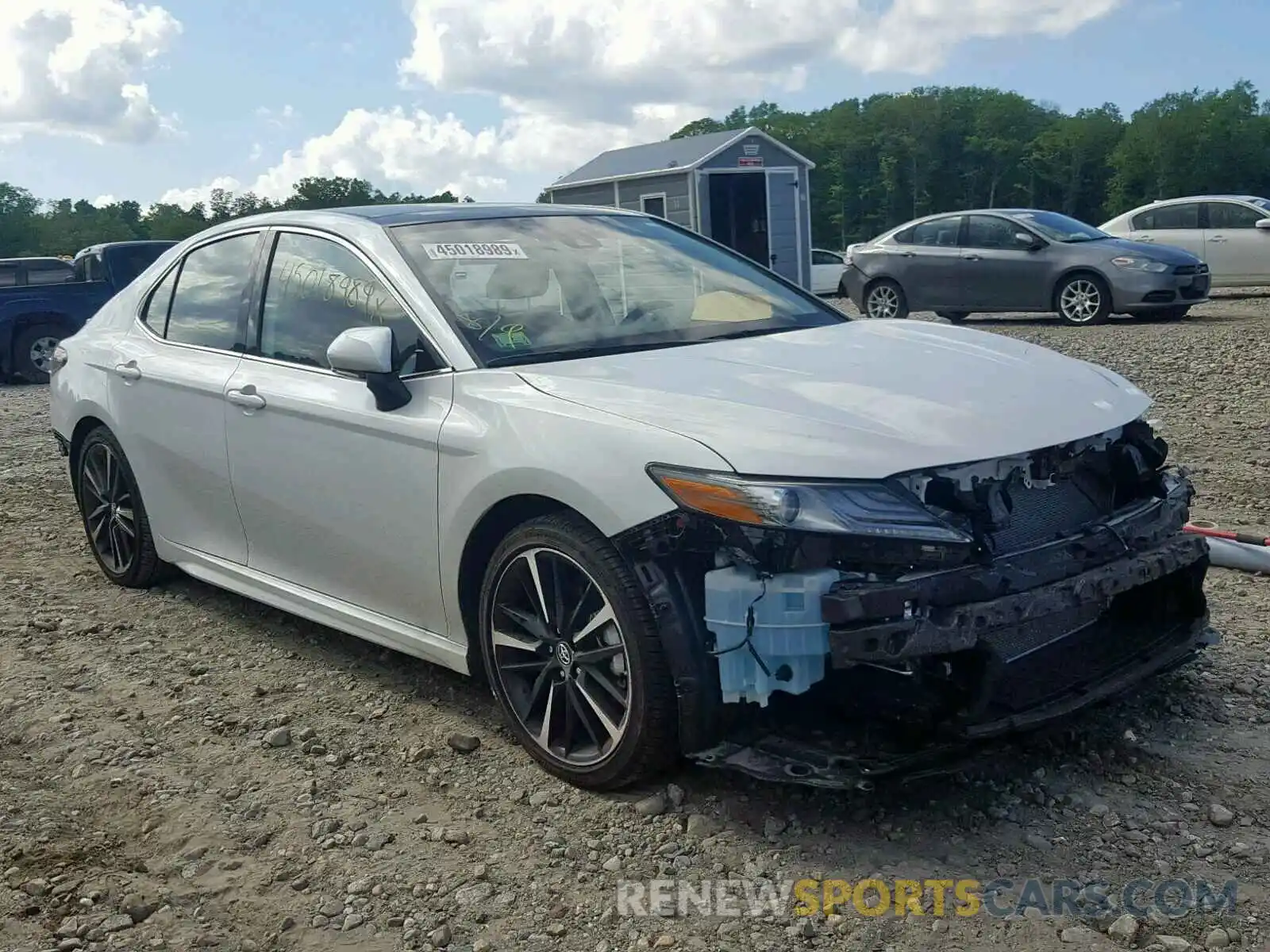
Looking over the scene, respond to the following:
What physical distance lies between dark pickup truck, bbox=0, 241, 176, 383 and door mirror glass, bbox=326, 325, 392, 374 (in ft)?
43.1

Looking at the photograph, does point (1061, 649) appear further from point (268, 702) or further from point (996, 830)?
point (268, 702)

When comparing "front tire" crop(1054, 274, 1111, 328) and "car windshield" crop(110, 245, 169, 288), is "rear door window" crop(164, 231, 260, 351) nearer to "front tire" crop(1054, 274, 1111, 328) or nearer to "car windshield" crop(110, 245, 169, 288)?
"car windshield" crop(110, 245, 169, 288)

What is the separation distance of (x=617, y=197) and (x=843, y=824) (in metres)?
25.5

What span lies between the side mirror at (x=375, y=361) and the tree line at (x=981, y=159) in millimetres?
67871

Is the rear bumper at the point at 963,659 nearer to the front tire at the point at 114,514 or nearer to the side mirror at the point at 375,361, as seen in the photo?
the side mirror at the point at 375,361

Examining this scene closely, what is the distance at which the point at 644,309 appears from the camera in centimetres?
417

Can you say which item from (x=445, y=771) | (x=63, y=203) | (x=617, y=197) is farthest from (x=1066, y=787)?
(x=63, y=203)

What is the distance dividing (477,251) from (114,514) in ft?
8.18

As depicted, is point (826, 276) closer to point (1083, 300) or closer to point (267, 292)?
point (1083, 300)

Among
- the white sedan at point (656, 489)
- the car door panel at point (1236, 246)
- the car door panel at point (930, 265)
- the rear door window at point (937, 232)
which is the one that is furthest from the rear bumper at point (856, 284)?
the white sedan at point (656, 489)

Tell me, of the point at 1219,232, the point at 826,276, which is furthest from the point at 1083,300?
the point at 826,276

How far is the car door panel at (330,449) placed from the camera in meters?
3.82

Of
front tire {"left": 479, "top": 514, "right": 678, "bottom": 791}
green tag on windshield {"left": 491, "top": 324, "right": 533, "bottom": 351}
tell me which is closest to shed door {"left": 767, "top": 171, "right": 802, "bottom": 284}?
green tag on windshield {"left": 491, "top": 324, "right": 533, "bottom": 351}

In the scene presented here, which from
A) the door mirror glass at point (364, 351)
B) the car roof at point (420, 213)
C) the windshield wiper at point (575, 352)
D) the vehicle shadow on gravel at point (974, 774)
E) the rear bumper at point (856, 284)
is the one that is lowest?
the vehicle shadow on gravel at point (974, 774)
